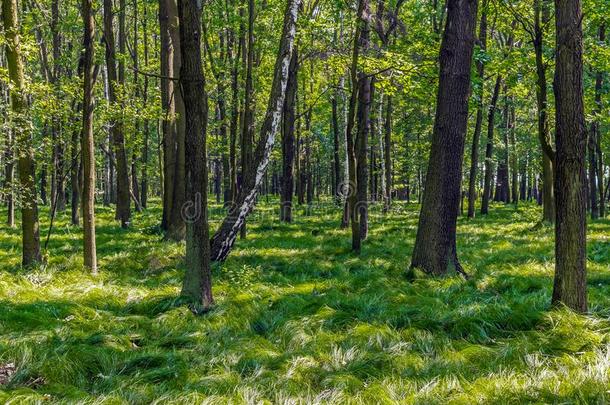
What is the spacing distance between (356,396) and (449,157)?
592 centimetres

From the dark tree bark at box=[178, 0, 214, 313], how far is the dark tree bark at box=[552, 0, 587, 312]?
175 inches

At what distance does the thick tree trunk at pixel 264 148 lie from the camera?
972 cm

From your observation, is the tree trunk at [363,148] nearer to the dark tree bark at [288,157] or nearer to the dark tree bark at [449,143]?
the dark tree bark at [449,143]

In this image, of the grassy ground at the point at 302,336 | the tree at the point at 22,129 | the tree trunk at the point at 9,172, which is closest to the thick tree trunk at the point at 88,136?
the grassy ground at the point at 302,336

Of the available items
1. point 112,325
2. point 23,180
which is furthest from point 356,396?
point 23,180

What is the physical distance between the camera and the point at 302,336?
5.16 m

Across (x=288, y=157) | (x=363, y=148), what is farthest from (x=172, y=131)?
(x=288, y=157)

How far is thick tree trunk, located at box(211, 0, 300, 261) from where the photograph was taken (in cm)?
972

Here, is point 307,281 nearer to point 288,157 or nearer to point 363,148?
point 363,148

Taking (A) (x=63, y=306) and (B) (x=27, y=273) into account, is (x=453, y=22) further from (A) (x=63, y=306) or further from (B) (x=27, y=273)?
(B) (x=27, y=273)

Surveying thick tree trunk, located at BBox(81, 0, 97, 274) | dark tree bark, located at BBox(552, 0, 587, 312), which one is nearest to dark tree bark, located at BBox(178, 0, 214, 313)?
thick tree trunk, located at BBox(81, 0, 97, 274)

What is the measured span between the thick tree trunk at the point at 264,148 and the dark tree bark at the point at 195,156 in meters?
3.18

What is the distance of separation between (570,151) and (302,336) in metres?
3.63

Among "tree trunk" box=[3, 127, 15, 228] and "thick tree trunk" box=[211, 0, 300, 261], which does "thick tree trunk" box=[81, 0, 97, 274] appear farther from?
"thick tree trunk" box=[211, 0, 300, 261]
